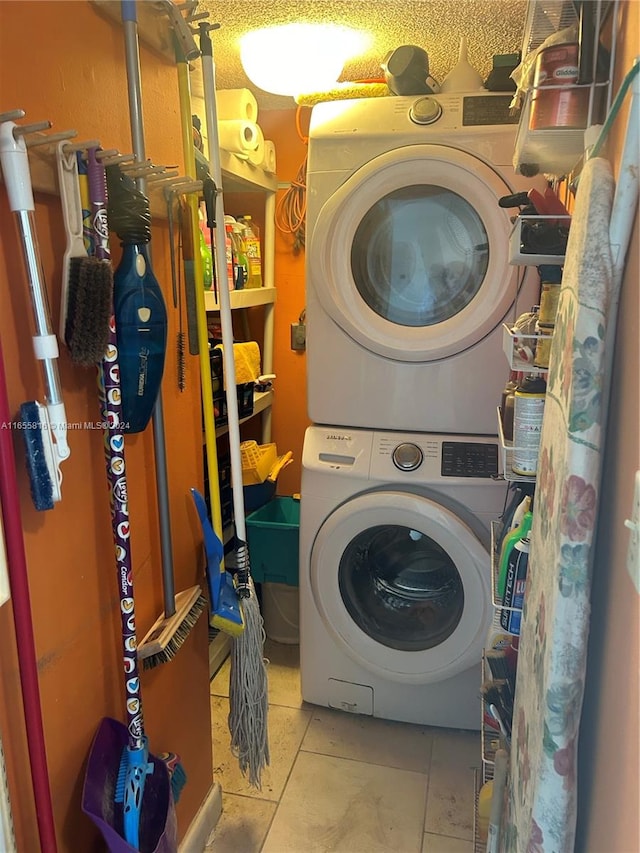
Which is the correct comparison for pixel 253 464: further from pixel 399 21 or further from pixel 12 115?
pixel 12 115

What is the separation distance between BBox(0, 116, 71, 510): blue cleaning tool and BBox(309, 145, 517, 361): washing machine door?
40.6 inches

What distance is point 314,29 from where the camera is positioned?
1847 millimetres

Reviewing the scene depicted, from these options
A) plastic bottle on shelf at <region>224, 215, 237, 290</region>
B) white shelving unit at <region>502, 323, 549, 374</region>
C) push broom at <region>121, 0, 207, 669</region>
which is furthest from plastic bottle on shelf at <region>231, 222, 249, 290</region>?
white shelving unit at <region>502, 323, 549, 374</region>

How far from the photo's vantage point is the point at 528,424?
44.4 inches

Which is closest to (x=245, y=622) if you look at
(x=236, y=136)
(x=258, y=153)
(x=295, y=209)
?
(x=236, y=136)

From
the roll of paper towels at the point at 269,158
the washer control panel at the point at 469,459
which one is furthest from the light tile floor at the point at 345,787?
the roll of paper towels at the point at 269,158

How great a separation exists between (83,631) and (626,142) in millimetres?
1068

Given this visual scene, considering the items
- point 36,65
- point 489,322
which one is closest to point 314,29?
point 489,322

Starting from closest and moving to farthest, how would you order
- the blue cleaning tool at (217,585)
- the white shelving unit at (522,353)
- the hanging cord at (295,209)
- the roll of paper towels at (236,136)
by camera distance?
the white shelving unit at (522,353) → the blue cleaning tool at (217,585) → the roll of paper towels at (236,136) → the hanging cord at (295,209)

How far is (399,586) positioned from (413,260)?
3.15ft

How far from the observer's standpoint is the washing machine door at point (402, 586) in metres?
1.73

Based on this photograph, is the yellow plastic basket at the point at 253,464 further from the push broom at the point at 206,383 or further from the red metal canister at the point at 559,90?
the red metal canister at the point at 559,90

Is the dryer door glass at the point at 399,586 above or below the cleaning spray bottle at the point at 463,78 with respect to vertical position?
below

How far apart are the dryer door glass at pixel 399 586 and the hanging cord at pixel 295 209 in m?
1.32
